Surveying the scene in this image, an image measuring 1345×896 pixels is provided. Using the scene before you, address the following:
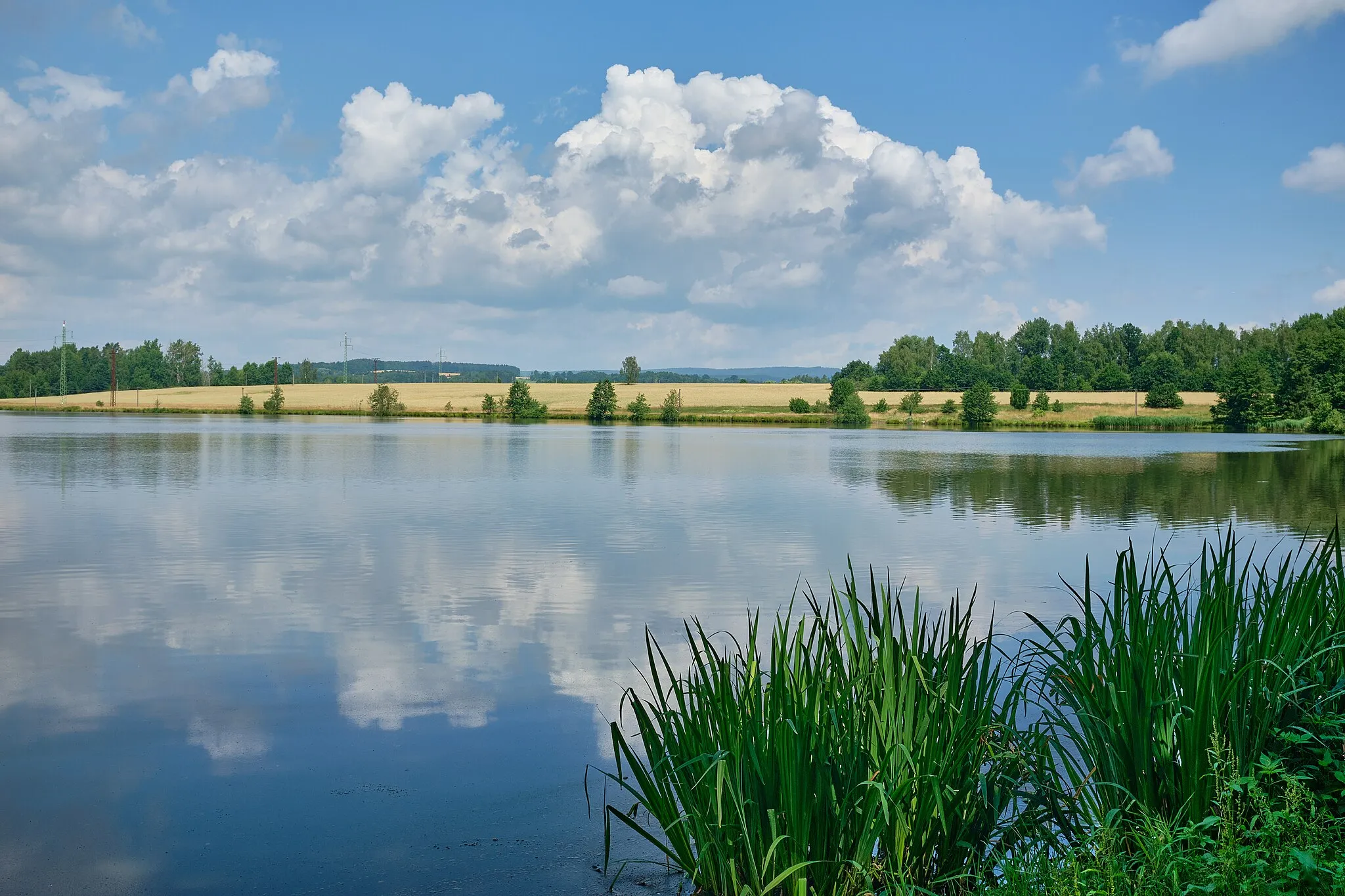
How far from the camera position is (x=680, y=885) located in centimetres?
592

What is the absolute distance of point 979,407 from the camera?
4476 inches

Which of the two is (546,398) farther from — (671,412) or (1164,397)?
(1164,397)

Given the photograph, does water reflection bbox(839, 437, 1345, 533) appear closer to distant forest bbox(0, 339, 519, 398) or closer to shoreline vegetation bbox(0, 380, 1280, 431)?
shoreline vegetation bbox(0, 380, 1280, 431)

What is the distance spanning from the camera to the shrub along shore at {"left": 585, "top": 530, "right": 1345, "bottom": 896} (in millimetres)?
4812

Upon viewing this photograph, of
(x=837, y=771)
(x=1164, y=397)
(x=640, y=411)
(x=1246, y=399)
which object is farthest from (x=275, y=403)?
(x=837, y=771)

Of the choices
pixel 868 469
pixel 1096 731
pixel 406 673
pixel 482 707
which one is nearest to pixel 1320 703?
pixel 1096 731

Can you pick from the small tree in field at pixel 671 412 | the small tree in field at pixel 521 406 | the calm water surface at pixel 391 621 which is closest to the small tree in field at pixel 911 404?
the small tree in field at pixel 671 412

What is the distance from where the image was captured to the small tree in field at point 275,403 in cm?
11961

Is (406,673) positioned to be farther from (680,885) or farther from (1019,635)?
(1019,635)

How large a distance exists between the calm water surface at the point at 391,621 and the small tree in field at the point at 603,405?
244ft

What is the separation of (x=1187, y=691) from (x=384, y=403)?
116503 mm

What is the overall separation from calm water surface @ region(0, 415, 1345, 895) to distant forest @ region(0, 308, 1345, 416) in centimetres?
9473

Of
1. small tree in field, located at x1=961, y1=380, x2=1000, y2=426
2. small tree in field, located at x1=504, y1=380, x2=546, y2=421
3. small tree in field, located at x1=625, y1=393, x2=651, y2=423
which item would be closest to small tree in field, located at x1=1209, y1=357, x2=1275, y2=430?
small tree in field, located at x1=961, y1=380, x2=1000, y2=426

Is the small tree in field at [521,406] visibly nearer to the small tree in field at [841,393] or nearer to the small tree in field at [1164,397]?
the small tree in field at [841,393]
